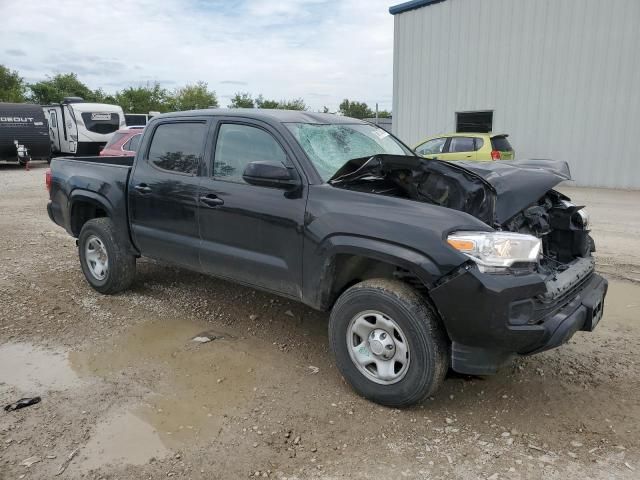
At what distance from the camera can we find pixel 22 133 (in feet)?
64.5

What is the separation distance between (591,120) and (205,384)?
13672mm

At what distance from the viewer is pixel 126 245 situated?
5.12m

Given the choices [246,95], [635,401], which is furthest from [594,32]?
[246,95]

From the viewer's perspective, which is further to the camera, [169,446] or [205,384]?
[205,384]

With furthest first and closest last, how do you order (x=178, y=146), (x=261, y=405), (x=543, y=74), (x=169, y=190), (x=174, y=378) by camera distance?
1. (x=543, y=74)
2. (x=178, y=146)
3. (x=169, y=190)
4. (x=174, y=378)
5. (x=261, y=405)

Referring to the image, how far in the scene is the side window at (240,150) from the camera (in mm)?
3959

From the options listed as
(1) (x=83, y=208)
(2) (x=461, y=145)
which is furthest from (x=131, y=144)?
(2) (x=461, y=145)

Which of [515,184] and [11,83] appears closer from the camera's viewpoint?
[515,184]

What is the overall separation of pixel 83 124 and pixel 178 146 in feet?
60.7

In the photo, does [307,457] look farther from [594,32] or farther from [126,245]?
[594,32]

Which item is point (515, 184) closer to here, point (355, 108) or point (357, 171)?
point (357, 171)

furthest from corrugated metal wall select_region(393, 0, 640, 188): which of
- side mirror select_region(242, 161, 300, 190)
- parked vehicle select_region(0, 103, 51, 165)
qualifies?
parked vehicle select_region(0, 103, 51, 165)

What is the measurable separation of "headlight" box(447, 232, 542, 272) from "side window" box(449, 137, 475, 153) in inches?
379

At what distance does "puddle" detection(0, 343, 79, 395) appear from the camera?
3621 mm
